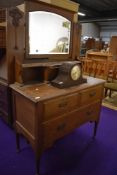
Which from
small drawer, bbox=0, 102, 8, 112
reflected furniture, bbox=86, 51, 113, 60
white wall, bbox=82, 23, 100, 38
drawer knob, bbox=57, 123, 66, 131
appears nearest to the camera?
drawer knob, bbox=57, 123, 66, 131

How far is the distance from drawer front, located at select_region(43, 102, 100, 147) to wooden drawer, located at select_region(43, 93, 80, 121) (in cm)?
6

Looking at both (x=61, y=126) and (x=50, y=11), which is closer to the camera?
(x=61, y=126)

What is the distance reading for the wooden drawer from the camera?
135cm

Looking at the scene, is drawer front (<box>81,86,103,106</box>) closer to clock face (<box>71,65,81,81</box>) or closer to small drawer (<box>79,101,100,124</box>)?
small drawer (<box>79,101,100,124</box>)

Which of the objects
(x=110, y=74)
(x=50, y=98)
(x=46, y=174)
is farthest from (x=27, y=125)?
(x=110, y=74)

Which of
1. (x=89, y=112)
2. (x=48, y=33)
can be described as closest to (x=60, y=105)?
(x=89, y=112)

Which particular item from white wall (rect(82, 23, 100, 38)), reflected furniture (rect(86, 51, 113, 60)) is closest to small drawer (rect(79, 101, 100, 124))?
reflected furniture (rect(86, 51, 113, 60))

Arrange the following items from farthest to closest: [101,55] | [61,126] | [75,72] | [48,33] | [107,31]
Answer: [107,31]
[101,55]
[48,33]
[75,72]
[61,126]

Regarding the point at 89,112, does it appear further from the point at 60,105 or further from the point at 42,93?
the point at 42,93

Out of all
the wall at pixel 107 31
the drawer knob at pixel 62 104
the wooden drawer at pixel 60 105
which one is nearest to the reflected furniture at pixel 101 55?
the wooden drawer at pixel 60 105

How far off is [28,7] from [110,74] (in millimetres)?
2703

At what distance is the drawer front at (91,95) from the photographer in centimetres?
168

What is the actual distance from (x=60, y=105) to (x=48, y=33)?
2.85 ft

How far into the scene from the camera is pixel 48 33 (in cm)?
182
